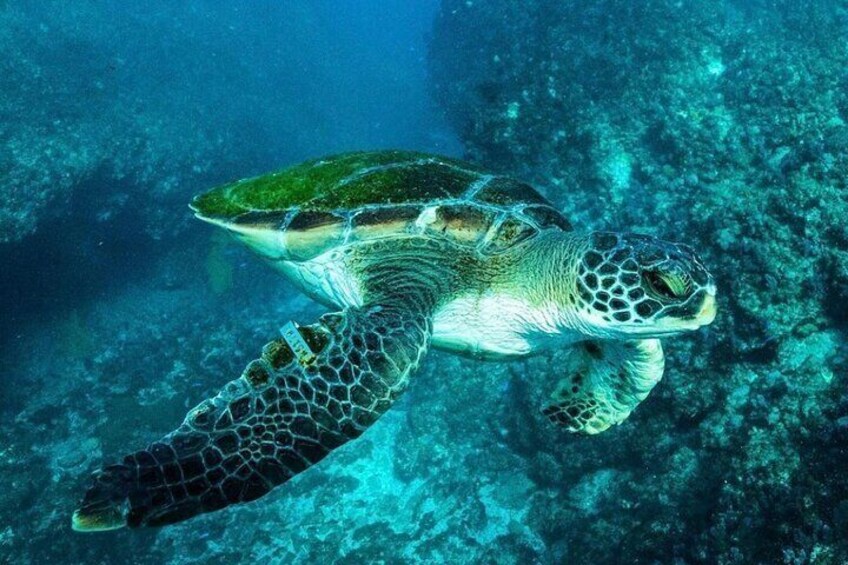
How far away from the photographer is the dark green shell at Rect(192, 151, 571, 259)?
136 inches

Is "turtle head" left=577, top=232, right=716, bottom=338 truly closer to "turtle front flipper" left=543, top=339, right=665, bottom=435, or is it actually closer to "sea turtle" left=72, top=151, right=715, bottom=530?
"sea turtle" left=72, top=151, right=715, bottom=530

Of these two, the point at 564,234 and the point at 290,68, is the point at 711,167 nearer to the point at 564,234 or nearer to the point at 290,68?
the point at 564,234

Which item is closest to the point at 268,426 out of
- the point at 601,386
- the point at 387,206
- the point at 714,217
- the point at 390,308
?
the point at 390,308

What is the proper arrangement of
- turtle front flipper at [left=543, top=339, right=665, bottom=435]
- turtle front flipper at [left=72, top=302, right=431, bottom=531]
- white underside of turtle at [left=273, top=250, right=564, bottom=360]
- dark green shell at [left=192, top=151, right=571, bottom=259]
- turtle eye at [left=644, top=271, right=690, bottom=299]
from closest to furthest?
turtle front flipper at [left=72, top=302, right=431, bottom=531], turtle eye at [left=644, top=271, right=690, bottom=299], white underside of turtle at [left=273, top=250, right=564, bottom=360], dark green shell at [left=192, top=151, right=571, bottom=259], turtle front flipper at [left=543, top=339, right=665, bottom=435]

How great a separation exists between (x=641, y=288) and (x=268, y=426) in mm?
2025

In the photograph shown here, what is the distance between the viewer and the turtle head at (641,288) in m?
2.51

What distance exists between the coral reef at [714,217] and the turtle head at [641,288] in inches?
113

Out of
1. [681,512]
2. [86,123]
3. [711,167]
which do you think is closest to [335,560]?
[681,512]

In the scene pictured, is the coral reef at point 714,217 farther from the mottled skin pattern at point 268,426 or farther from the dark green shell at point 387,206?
the mottled skin pattern at point 268,426

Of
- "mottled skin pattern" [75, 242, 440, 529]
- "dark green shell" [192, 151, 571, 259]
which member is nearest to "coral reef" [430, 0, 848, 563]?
"dark green shell" [192, 151, 571, 259]

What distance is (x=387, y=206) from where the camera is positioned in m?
3.54

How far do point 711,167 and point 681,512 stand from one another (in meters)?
6.10

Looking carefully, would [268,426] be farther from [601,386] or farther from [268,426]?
[601,386]

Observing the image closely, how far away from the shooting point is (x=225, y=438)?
2223mm
